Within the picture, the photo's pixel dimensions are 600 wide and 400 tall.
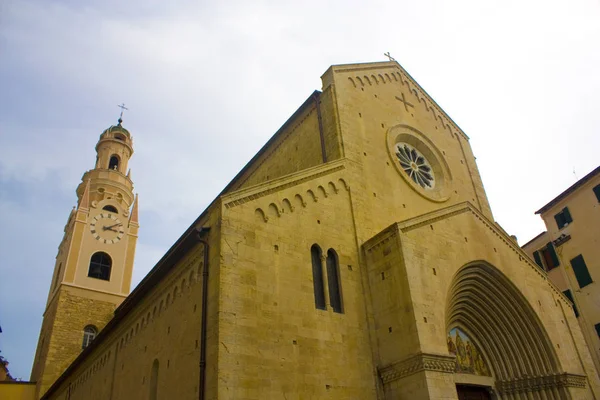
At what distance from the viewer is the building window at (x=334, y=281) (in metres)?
11.5

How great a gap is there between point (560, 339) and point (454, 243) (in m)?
4.67

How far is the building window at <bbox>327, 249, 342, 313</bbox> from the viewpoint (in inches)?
453

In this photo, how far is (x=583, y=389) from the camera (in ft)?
44.6

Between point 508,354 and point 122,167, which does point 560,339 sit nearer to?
point 508,354

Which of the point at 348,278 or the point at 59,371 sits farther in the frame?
the point at 59,371

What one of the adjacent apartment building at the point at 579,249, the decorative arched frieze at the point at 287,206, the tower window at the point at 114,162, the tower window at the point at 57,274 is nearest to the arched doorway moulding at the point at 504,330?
the decorative arched frieze at the point at 287,206

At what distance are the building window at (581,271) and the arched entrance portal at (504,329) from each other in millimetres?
9035

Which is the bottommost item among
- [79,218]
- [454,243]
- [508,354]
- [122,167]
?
[508,354]

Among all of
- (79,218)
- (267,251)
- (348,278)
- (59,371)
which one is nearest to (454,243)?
(348,278)

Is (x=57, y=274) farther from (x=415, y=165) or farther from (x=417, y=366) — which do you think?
(x=417, y=366)

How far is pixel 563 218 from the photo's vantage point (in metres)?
22.8

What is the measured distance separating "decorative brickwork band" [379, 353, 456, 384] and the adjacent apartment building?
1294cm

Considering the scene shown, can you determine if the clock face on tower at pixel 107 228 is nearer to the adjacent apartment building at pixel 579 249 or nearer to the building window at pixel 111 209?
the building window at pixel 111 209

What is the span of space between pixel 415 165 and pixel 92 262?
21.1 m
